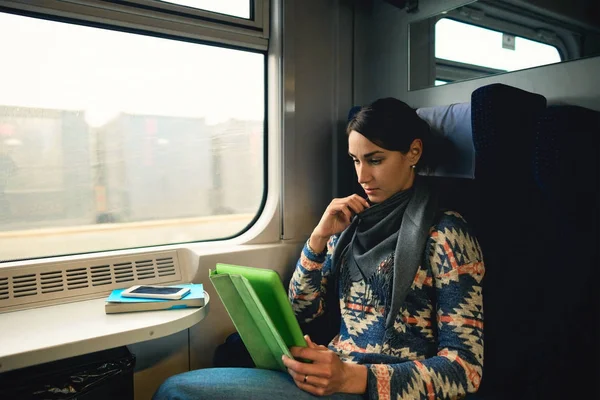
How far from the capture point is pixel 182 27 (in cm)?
193

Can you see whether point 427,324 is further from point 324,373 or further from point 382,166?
point 382,166

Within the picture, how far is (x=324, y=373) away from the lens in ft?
3.94

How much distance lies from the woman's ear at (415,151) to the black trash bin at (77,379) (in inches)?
44.0

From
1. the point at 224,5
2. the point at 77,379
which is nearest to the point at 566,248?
the point at 77,379

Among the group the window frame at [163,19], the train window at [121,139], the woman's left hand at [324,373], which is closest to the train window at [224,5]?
the window frame at [163,19]

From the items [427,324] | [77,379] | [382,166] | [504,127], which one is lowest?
[77,379]

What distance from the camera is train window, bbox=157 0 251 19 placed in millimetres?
1966

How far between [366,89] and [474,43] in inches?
24.4

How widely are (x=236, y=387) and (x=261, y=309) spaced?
0.87ft

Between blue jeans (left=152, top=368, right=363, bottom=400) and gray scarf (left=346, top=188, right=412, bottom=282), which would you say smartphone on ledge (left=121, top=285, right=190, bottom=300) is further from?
gray scarf (left=346, top=188, right=412, bottom=282)

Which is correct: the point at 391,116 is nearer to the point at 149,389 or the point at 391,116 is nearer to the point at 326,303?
the point at 326,303

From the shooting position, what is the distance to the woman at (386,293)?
1238mm

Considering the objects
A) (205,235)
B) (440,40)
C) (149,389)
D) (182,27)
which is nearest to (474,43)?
(440,40)

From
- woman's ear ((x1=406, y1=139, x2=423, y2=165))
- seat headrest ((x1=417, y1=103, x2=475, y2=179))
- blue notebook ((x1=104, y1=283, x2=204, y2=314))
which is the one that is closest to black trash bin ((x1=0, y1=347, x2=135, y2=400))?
blue notebook ((x1=104, y1=283, x2=204, y2=314))
